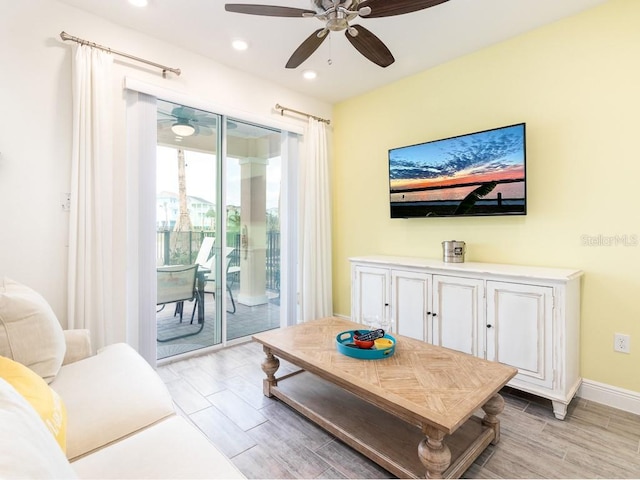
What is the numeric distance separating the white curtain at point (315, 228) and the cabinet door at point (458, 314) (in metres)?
1.49

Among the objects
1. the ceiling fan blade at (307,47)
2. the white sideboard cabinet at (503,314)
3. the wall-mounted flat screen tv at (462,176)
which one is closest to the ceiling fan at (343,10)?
the ceiling fan blade at (307,47)

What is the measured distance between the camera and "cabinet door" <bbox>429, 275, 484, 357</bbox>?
250 centimetres

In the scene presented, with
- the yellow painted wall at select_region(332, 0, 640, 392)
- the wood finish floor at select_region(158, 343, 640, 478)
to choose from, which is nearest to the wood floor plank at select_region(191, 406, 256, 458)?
the wood finish floor at select_region(158, 343, 640, 478)

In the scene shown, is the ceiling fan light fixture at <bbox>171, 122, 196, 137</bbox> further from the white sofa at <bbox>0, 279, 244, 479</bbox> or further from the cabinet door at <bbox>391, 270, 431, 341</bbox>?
the cabinet door at <bbox>391, 270, 431, 341</bbox>

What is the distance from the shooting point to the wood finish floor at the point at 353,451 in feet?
5.47

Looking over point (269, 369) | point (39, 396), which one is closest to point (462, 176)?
point (269, 369)

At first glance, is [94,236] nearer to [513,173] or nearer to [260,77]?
[260,77]

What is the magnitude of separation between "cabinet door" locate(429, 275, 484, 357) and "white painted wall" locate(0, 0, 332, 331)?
2.53m

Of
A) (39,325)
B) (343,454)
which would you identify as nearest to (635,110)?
(343,454)

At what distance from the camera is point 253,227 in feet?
12.1

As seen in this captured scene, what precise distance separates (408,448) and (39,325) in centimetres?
188

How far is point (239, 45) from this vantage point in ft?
9.41

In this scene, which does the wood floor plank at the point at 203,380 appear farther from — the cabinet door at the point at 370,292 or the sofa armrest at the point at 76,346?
the cabinet door at the point at 370,292

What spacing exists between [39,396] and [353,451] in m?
1.45
